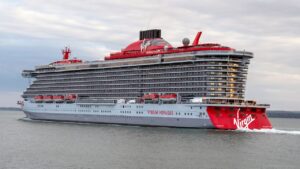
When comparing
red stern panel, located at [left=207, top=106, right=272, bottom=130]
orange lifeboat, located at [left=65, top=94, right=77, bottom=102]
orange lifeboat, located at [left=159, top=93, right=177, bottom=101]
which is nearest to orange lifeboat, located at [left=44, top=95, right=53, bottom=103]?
orange lifeboat, located at [left=65, top=94, right=77, bottom=102]

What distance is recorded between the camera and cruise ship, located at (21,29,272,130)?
71.4m

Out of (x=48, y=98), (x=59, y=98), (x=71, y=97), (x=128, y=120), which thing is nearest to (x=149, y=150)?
(x=128, y=120)

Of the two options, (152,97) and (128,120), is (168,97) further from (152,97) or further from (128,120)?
(128,120)

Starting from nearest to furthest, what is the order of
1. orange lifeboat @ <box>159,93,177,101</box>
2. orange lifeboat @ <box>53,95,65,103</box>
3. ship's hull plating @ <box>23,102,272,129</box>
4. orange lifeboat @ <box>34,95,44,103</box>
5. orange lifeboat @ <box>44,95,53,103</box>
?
1. ship's hull plating @ <box>23,102,272,129</box>
2. orange lifeboat @ <box>159,93,177,101</box>
3. orange lifeboat @ <box>53,95,65,103</box>
4. orange lifeboat @ <box>44,95,53,103</box>
5. orange lifeboat @ <box>34,95,44,103</box>

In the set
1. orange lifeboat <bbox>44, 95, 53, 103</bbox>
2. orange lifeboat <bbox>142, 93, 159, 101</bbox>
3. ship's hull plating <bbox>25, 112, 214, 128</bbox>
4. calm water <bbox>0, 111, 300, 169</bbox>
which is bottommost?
calm water <bbox>0, 111, 300, 169</bbox>

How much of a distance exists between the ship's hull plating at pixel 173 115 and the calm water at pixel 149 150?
1.71 m

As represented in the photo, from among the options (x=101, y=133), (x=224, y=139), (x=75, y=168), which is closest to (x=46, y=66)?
(x=101, y=133)

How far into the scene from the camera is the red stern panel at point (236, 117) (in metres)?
69.4

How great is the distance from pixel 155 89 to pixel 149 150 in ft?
101

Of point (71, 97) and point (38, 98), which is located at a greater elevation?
point (71, 97)

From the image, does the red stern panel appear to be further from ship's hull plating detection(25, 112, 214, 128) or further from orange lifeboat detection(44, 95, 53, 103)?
orange lifeboat detection(44, 95, 53, 103)

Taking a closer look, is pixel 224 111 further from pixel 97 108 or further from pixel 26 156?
pixel 26 156

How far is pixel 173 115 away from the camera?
73250 mm

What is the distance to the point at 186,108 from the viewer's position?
71812 millimetres
